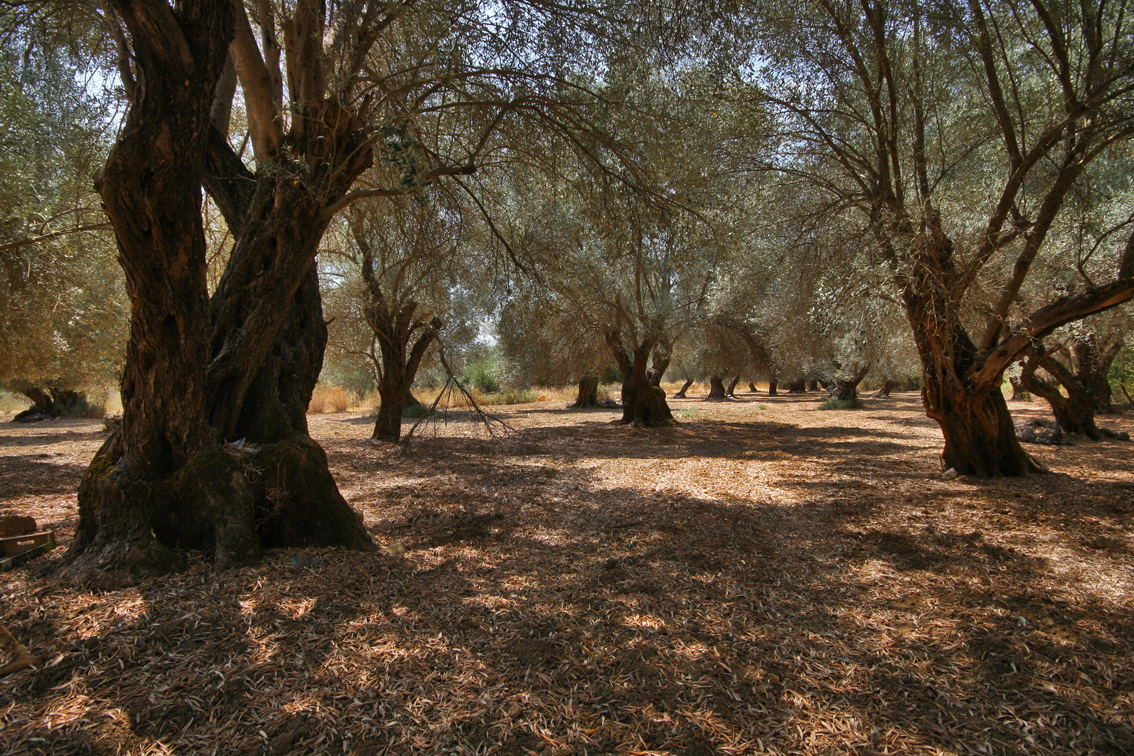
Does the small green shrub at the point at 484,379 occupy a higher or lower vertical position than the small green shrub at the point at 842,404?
higher

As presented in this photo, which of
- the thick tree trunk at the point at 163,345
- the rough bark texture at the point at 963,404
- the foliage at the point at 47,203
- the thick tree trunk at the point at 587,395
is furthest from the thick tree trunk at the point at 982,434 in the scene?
the thick tree trunk at the point at 587,395

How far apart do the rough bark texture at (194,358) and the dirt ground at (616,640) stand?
10.9 inches

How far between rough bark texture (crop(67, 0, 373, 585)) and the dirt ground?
10.9 inches

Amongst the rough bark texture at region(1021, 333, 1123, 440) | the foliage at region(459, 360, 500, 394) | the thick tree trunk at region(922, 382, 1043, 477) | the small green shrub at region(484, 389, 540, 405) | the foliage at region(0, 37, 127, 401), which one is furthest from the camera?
the foliage at region(459, 360, 500, 394)

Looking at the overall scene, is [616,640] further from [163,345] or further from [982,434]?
[982,434]

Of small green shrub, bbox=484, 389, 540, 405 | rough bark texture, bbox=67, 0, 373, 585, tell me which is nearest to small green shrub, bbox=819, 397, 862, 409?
small green shrub, bbox=484, 389, 540, 405

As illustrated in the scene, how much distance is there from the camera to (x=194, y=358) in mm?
2975

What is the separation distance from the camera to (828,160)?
24.1 feet

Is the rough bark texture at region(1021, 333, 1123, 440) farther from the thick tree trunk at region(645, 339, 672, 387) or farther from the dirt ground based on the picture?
the thick tree trunk at region(645, 339, 672, 387)

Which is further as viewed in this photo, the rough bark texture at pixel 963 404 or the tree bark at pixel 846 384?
the tree bark at pixel 846 384

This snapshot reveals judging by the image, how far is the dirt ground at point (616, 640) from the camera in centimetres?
186

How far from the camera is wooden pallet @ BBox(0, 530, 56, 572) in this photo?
3.02m

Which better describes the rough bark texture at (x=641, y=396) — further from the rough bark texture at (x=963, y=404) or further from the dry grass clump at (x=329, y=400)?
the dry grass clump at (x=329, y=400)

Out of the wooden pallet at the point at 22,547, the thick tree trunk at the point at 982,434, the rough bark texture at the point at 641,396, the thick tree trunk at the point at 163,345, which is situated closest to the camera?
the thick tree trunk at the point at 163,345
